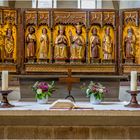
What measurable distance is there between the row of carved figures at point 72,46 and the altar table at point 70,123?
410cm

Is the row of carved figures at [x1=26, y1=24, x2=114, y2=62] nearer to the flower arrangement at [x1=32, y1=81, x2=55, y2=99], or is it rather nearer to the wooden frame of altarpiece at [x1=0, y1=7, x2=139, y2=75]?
the wooden frame of altarpiece at [x1=0, y1=7, x2=139, y2=75]

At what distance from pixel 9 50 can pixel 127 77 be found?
242cm

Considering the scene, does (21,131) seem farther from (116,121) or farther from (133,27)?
(133,27)

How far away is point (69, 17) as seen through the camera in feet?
24.8

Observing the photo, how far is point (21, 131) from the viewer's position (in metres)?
3.46

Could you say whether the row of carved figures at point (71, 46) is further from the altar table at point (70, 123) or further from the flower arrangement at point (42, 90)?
the altar table at point (70, 123)

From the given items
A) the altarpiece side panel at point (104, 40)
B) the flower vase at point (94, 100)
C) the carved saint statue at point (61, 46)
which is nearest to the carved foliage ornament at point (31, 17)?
the carved saint statue at point (61, 46)

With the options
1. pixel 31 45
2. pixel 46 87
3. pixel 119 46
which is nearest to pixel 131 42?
pixel 119 46

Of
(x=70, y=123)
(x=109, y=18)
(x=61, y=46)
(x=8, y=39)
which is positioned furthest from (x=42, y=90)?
(x=109, y=18)

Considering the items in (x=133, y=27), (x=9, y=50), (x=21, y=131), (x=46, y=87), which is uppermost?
(x=133, y=27)

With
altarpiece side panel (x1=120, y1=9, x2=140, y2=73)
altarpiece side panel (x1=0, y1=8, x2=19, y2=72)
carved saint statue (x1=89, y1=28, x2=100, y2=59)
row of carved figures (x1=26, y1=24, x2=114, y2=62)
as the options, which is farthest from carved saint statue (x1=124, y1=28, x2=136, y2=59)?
altarpiece side panel (x1=0, y1=8, x2=19, y2=72)

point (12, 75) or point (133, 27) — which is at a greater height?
point (133, 27)

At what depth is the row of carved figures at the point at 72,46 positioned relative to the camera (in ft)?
24.5


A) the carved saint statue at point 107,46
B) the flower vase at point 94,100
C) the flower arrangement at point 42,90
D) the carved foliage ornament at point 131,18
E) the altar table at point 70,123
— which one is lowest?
the altar table at point 70,123
